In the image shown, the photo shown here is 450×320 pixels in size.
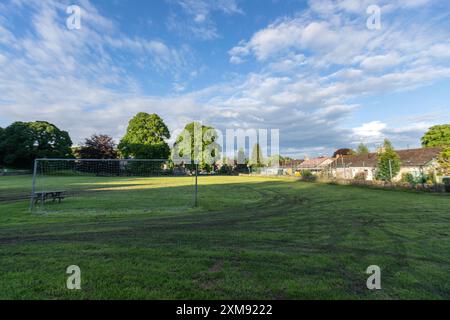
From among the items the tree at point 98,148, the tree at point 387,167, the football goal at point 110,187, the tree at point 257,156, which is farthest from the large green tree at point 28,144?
the tree at point 387,167

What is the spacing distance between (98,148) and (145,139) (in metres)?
9.45

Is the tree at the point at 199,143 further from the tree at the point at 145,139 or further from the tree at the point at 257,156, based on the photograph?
the tree at the point at 257,156

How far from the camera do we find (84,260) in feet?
13.9

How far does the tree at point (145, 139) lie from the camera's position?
4634 centimetres

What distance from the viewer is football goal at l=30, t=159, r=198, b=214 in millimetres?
11443

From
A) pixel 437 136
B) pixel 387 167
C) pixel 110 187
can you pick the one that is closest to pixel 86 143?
pixel 110 187

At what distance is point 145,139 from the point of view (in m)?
48.3

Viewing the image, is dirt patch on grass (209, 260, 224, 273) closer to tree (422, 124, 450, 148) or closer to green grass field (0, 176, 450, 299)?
green grass field (0, 176, 450, 299)

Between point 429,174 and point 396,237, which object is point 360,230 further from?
point 429,174

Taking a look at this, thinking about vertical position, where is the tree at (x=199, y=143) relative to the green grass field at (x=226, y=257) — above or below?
above

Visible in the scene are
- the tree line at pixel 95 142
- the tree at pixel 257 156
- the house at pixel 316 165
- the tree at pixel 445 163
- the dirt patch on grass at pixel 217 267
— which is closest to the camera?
the dirt patch on grass at pixel 217 267

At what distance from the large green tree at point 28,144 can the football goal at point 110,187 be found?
2280 cm
